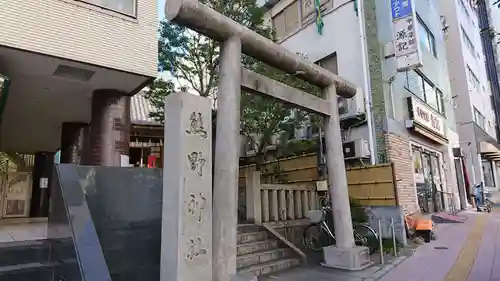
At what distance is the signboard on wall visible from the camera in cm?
1333

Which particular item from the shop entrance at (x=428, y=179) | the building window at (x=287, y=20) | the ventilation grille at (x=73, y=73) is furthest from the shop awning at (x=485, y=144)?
the ventilation grille at (x=73, y=73)

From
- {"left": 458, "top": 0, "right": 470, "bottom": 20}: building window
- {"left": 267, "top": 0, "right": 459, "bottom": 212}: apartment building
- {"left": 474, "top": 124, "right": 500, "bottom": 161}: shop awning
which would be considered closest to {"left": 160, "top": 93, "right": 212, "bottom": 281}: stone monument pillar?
{"left": 267, "top": 0, "right": 459, "bottom": 212}: apartment building

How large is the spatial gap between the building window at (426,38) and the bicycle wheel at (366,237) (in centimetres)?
1015

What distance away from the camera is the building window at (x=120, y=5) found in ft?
28.9

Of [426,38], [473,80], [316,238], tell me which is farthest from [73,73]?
[473,80]

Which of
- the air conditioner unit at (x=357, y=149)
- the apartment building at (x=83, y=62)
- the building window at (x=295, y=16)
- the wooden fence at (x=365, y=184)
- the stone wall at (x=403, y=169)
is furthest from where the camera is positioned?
the building window at (x=295, y=16)

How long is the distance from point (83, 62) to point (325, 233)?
24.6 feet

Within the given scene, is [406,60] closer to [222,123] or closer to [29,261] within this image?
[222,123]

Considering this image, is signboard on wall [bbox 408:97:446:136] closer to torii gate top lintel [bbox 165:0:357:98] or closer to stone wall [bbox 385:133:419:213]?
stone wall [bbox 385:133:419:213]

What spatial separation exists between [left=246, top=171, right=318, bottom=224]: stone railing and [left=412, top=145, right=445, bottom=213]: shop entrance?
540 centimetres

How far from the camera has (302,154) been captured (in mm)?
13977

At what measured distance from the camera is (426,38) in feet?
55.9

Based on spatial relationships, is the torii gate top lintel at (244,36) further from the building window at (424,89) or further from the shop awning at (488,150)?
the shop awning at (488,150)

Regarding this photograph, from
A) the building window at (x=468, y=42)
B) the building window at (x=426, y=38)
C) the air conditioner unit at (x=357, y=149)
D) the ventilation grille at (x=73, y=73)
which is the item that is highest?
the building window at (x=468, y=42)
